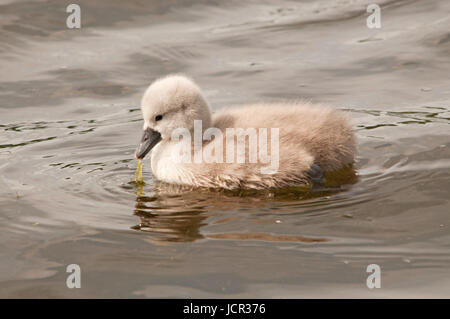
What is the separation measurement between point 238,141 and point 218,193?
1.23ft

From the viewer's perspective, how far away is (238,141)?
17.4ft

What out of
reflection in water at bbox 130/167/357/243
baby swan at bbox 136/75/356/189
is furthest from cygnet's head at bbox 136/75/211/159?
reflection in water at bbox 130/167/357/243

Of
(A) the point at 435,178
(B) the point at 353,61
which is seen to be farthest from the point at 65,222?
(B) the point at 353,61

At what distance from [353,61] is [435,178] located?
3.44 m

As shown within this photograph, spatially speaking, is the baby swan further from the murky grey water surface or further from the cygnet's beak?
the murky grey water surface

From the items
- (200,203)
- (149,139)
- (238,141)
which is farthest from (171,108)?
(200,203)

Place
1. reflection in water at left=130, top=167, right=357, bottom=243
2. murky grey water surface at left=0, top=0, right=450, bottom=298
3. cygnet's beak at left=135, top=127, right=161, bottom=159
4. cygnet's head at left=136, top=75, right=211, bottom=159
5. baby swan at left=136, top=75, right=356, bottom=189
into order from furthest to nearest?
cygnet's beak at left=135, top=127, right=161, bottom=159 → cygnet's head at left=136, top=75, right=211, bottom=159 → baby swan at left=136, top=75, right=356, bottom=189 → reflection in water at left=130, top=167, right=357, bottom=243 → murky grey water surface at left=0, top=0, right=450, bottom=298

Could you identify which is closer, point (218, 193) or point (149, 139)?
point (218, 193)

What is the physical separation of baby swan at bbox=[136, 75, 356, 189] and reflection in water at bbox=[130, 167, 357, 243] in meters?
0.06

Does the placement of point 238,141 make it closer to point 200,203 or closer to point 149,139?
point 200,203

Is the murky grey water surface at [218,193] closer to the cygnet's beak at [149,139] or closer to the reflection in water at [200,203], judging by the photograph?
the reflection in water at [200,203]

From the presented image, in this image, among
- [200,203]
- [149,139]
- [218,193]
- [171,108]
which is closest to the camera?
[200,203]

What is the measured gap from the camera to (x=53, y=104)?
7.83m

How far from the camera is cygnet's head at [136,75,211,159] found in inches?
224
